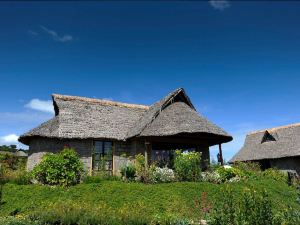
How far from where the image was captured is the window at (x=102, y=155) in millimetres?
19147

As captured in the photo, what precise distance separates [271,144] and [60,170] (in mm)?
22280

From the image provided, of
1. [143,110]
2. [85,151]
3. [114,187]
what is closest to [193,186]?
[114,187]

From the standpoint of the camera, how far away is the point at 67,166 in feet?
50.9

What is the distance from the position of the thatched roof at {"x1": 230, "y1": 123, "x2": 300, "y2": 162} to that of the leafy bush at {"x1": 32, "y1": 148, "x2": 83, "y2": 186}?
62.5ft

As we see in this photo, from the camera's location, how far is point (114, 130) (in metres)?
19.9

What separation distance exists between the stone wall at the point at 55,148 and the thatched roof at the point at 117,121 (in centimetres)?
60

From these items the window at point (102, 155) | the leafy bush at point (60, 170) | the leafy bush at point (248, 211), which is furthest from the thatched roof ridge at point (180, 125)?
the leafy bush at point (248, 211)

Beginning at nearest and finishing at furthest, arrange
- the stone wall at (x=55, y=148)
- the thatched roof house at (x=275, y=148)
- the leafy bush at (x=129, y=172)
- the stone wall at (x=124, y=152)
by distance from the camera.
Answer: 1. the leafy bush at (x=129, y=172)
2. the stone wall at (x=55, y=148)
3. the stone wall at (x=124, y=152)
4. the thatched roof house at (x=275, y=148)

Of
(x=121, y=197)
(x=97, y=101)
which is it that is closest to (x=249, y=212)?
(x=121, y=197)

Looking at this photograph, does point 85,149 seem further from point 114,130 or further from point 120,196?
point 120,196

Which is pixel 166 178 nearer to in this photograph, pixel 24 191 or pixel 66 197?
pixel 66 197

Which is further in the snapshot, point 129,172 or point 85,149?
point 85,149

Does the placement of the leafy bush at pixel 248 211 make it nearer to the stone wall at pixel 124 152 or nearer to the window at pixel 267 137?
the stone wall at pixel 124 152

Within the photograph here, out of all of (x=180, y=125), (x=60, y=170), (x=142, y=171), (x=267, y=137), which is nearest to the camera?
(x=60, y=170)
